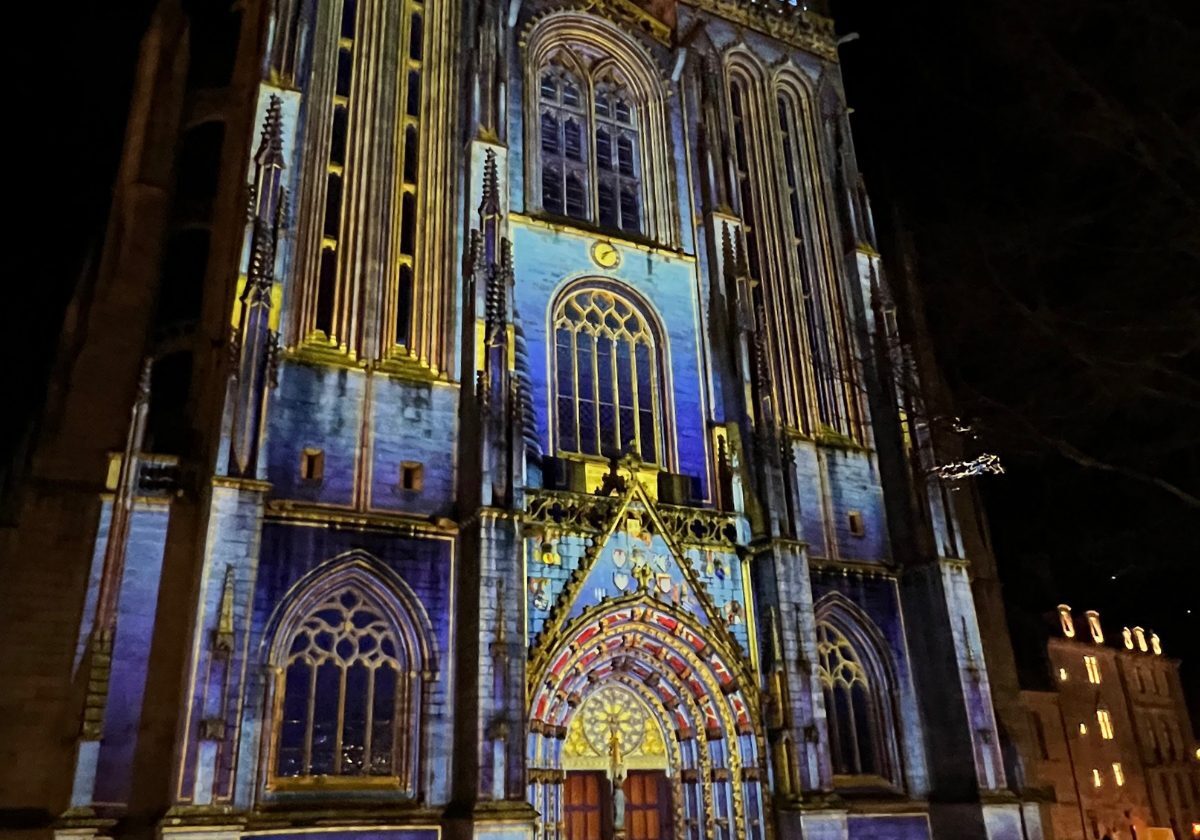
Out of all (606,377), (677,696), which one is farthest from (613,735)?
(606,377)

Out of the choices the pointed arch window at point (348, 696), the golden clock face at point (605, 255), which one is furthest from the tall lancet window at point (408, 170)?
the pointed arch window at point (348, 696)

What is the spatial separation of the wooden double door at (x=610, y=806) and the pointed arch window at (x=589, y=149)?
43.4ft

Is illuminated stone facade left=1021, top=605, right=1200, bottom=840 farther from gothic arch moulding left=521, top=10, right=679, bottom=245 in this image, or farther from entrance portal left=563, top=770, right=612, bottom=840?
gothic arch moulding left=521, top=10, right=679, bottom=245

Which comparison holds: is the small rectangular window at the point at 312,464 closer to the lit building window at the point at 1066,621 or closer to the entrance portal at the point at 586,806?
the entrance portal at the point at 586,806

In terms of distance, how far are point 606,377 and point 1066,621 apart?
102 ft

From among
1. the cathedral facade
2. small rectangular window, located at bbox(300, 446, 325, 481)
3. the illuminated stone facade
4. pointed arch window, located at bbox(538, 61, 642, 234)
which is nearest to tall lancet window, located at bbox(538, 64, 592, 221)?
pointed arch window, located at bbox(538, 61, 642, 234)

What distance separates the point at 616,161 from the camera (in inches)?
1005

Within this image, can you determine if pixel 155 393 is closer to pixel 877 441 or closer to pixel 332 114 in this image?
pixel 332 114

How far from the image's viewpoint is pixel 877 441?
81.0ft

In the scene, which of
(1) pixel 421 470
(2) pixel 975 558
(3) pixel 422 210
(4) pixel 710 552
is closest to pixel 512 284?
(3) pixel 422 210

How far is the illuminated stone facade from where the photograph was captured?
3872 cm

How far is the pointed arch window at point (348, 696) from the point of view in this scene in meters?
16.2

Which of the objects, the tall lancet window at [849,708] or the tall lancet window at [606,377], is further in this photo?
the tall lancet window at [606,377]

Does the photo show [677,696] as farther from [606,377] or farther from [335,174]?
[335,174]
